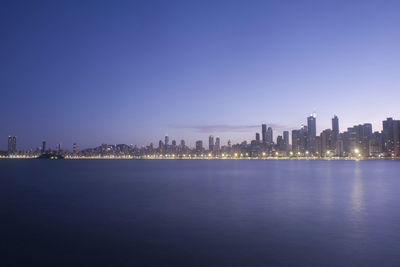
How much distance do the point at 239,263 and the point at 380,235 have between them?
10.3m

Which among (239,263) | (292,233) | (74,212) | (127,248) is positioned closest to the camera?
(239,263)

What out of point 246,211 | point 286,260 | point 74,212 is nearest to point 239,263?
point 286,260

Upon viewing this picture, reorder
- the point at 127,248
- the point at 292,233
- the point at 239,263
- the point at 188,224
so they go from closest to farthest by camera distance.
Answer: the point at 239,263 < the point at 127,248 < the point at 292,233 < the point at 188,224

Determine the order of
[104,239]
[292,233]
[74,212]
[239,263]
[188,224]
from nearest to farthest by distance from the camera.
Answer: [239,263], [104,239], [292,233], [188,224], [74,212]

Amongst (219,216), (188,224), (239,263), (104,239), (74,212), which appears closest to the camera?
(239,263)

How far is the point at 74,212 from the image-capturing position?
76.2 ft

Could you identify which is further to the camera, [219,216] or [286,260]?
[219,216]

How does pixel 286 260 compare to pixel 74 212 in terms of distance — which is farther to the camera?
pixel 74 212

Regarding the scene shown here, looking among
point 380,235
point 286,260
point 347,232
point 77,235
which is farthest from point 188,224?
point 380,235

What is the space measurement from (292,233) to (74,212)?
55.6ft

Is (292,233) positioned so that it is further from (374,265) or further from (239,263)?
(239,263)

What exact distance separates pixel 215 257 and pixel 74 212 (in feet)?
49.7

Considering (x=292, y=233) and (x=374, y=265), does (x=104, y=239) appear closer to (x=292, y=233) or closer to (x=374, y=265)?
(x=292, y=233)

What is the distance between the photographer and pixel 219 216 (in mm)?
21594
